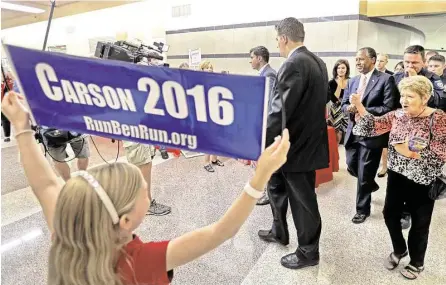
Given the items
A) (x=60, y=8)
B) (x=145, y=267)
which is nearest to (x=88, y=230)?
(x=145, y=267)

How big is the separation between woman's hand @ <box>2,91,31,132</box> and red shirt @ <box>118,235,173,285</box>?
539 millimetres

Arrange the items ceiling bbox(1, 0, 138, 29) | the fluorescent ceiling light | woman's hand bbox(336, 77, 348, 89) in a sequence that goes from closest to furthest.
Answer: woman's hand bbox(336, 77, 348, 89)
ceiling bbox(1, 0, 138, 29)
the fluorescent ceiling light

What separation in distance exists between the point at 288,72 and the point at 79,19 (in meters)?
8.79

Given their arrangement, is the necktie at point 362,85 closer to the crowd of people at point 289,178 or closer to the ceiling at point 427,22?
the crowd of people at point 289,178

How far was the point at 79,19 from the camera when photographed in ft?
29.2

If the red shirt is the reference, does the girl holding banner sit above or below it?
above

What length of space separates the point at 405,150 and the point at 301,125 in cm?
56

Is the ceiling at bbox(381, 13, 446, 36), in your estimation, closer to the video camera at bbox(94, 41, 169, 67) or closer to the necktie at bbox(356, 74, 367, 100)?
the necktie at bbox(356, 74, 367, 100)

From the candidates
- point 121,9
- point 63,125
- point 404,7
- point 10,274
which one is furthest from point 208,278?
point 121,9

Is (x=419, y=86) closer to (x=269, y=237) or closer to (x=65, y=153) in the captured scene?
(x=269, y=237)

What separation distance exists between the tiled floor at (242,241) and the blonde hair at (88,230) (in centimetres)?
124

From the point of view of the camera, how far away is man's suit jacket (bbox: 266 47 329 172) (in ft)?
5.79

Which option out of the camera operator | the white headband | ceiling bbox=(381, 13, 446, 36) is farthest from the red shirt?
ceiling bbox=(381, 13, 446, 36)

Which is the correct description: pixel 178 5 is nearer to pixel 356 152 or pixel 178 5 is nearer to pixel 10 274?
pixel 356 152
